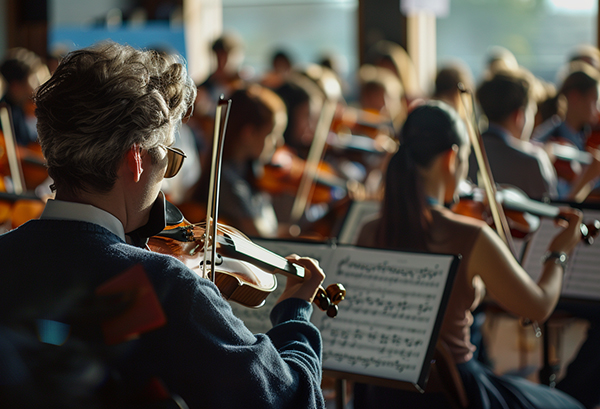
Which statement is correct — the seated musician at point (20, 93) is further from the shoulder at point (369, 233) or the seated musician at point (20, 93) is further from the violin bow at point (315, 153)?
the shoulder at point (369, 233)

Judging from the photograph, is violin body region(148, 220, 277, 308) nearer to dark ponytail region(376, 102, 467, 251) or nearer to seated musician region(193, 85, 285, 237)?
dark ponytail region(376, 102, 467, 251)

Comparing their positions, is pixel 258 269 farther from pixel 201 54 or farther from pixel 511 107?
pixel 201 54

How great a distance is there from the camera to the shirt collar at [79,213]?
0.93 m

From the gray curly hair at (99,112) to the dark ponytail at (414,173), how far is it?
2.81 feet

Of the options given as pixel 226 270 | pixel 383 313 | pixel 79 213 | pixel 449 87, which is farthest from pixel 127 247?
pixel 449 87

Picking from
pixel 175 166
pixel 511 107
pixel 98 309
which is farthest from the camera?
pixel 511 107

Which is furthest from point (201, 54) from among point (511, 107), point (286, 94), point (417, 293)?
point (417, 293)

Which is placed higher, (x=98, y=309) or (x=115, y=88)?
(x=115, y=88)

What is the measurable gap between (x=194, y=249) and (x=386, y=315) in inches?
20.7

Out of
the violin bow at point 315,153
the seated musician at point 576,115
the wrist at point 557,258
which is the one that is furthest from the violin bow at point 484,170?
the seated musician at point 576,115

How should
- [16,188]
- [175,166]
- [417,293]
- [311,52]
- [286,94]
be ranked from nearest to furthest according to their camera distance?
1. [175,166]
2. [417,293]
3. [16,188]
4. [286,94]
5. [311,52]

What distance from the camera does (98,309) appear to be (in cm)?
71

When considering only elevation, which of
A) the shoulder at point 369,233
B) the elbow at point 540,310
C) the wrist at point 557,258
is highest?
the shoulder at point 369,233

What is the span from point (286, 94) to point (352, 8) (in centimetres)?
404
